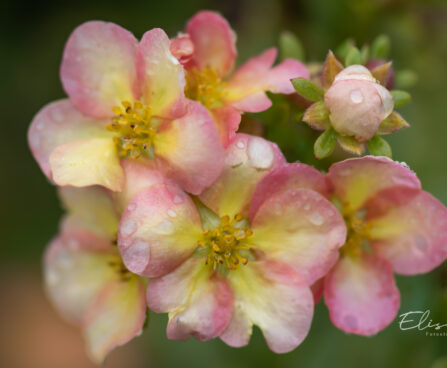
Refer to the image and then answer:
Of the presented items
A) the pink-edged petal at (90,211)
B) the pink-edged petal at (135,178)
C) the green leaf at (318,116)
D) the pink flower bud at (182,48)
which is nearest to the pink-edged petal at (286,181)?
the green leaf at (318,116)

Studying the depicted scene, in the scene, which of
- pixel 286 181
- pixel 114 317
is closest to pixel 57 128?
pixel 114 317

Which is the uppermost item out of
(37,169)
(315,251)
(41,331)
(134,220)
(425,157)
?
(134,220)

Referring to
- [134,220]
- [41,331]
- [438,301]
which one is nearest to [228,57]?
[134,220]

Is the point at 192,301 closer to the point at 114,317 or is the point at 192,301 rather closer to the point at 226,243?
the point at 226,243

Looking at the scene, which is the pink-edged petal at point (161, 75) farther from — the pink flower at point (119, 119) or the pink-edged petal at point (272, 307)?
the pink-edged petal at point (272, 307)

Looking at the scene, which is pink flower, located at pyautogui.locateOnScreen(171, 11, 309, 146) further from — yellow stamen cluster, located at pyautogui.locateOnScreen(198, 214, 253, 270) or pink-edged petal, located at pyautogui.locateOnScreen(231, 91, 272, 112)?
yellow stamen cluster, located at pyautogui.locateOnScreen(198, 214, 253, 270)

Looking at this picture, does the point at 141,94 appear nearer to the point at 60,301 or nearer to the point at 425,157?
the point at 60,301
